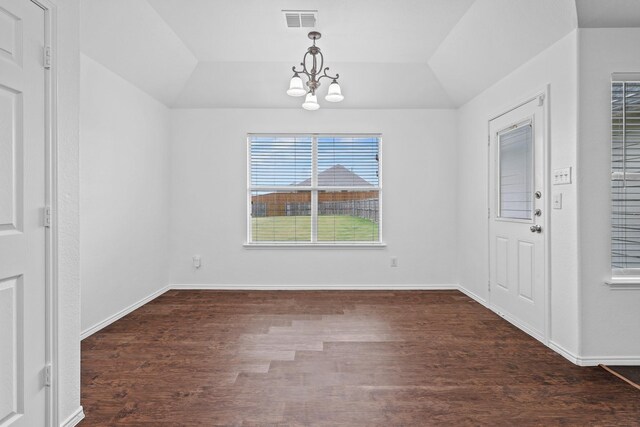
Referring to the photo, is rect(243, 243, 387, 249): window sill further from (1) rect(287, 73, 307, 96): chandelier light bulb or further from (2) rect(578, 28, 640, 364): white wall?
(2) rect(578, 28, 640, 364): white wall

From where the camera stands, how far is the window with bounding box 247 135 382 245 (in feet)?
15.7

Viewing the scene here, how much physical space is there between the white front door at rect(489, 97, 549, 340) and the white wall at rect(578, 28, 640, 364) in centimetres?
39

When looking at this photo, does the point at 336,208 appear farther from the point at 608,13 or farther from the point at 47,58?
the point at 47,58

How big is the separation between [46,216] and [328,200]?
11.5 feet

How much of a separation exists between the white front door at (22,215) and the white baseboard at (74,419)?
125 mm

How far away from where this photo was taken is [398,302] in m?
4.12

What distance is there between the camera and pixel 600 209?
8.16ft

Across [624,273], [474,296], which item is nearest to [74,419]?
[624,273]

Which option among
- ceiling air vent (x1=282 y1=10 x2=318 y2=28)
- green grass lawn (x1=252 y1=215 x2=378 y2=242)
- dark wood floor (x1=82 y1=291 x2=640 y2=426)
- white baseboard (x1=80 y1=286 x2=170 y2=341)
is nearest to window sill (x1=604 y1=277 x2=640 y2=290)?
dark wood floor (x1=82 y1=291 x2=640 y2=426)

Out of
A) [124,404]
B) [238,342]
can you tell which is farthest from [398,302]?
[124,404]

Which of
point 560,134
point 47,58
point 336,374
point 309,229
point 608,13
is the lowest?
point 336,374

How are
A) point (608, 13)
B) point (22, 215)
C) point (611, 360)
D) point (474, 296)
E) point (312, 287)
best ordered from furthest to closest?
point (312, 287), point (474, 296), point (611, 360), point (608, 13), point (22, 215)

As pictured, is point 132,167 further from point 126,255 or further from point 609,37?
point 609,37

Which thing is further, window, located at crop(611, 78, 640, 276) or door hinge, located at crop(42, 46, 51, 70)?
window, located at crop(611, 78, 640, 276)
